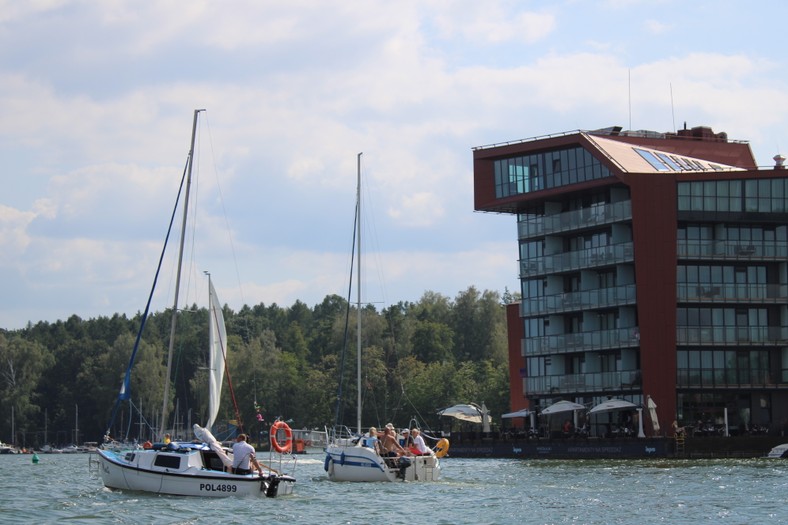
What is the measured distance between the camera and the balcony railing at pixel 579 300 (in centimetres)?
9350

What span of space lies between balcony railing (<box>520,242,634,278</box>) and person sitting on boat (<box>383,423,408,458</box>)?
3500 cm


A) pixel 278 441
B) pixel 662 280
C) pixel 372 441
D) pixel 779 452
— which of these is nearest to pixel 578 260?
pixel 662 280

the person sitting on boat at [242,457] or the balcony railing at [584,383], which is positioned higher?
the balcony railing at [584,383]

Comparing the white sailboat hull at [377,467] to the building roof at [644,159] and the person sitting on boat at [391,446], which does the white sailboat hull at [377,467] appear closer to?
the person sitting on boat at [391,446]

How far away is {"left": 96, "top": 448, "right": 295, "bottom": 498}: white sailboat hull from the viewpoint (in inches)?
1960

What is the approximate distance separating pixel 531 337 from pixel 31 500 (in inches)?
2195

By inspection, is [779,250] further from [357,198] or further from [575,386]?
[357,198]

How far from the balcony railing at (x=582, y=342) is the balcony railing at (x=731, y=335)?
3348 millimetres

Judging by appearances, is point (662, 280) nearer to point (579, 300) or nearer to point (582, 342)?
point (579, 300)

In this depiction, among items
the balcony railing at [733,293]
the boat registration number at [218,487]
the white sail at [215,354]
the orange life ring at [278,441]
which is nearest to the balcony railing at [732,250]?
the balcony railing at [733,293]

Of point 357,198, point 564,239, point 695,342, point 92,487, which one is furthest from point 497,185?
point 92,487

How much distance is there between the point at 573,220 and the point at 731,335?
14140 mm

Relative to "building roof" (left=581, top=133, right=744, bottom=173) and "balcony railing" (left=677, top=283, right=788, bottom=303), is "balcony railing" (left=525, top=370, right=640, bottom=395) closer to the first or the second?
"balcony railing" (left=677, top=283, right=788, bottom=303)

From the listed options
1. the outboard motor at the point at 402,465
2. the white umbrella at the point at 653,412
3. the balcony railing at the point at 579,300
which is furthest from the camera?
the balcony railing at the point at 579,300
